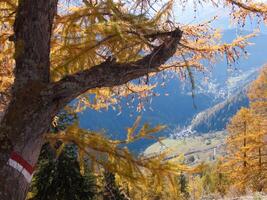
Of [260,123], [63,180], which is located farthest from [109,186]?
[260,123]

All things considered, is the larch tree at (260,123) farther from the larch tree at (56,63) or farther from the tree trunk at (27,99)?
the tree trunk at (27,99)

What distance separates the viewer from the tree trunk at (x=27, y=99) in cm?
384

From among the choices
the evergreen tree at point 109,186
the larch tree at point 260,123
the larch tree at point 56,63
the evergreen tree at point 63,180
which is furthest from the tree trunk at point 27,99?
the larch tree at point 260,123

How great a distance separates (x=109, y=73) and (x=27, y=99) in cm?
71

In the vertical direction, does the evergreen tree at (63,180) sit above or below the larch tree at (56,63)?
above

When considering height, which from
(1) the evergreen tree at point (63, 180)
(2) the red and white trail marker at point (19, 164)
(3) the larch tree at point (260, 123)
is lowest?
(2) the red and white trail marker at point (19, 164)

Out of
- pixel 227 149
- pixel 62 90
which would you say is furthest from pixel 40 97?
pixel 227 149

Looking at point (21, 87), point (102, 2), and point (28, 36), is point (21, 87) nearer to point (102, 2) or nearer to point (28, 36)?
point (28, 36)

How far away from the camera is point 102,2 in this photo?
14.0 feet

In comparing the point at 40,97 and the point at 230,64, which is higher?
the point at 230,64

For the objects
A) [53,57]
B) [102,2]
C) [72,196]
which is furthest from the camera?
[72,196]

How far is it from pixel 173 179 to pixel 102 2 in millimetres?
1707

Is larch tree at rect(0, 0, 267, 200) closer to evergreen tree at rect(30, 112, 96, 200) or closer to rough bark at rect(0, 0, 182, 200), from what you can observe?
rough bark at rect(0, 0, 182, 200)

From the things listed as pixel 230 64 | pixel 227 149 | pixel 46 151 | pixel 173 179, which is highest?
pixel 227 149
